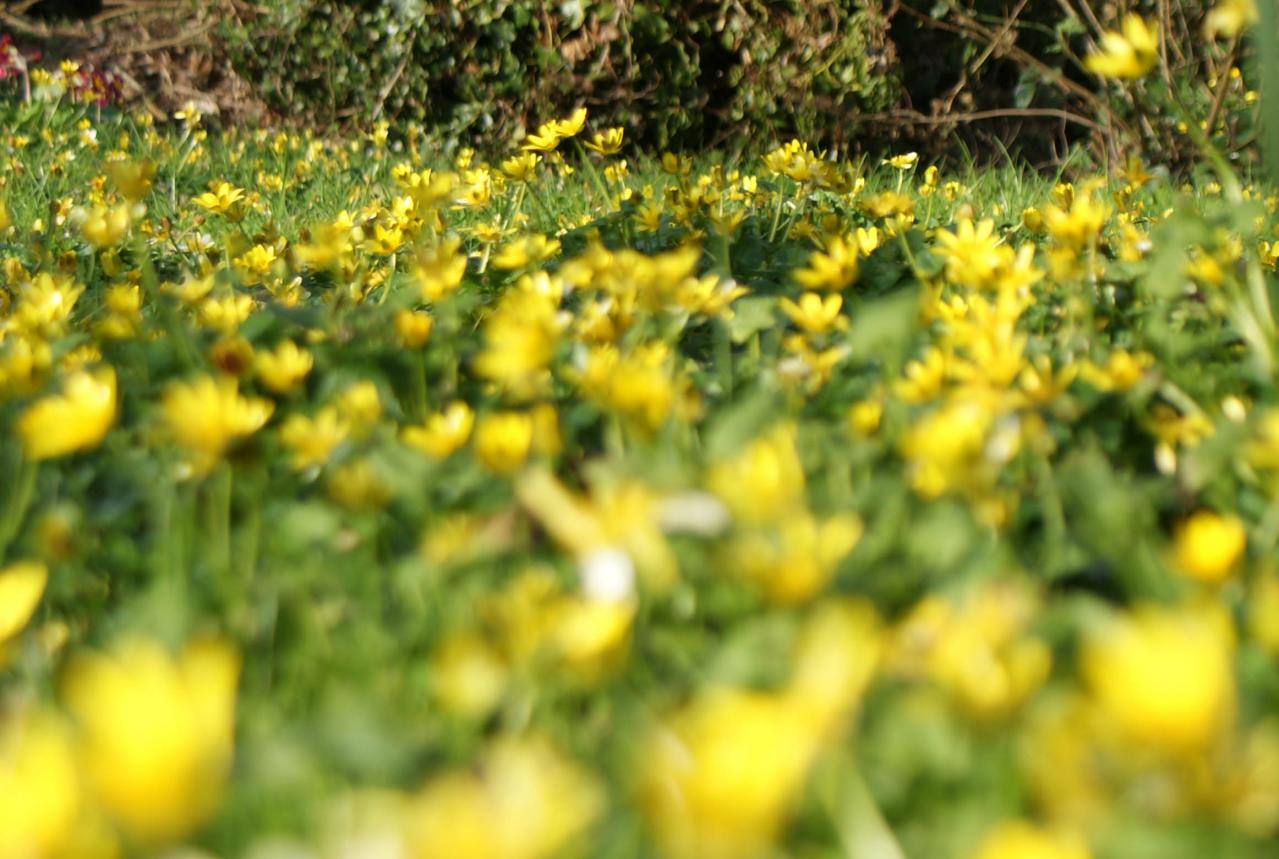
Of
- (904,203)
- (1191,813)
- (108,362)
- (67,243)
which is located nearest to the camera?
(1191,813)

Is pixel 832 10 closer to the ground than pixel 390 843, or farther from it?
closer to the ground

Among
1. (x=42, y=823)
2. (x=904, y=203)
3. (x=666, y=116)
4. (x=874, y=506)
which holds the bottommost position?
(x=666, y=116)

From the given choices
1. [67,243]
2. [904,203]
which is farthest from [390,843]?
[67,243]

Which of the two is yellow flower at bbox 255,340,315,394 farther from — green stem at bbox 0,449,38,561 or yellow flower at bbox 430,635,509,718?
yellow flower at bbox 430,635,509,718

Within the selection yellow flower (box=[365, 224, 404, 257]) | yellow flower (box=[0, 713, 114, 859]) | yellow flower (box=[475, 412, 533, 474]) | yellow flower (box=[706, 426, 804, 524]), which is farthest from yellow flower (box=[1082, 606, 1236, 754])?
yellow flower (box=[365, 224, 404, 257])

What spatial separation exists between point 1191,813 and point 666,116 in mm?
4712

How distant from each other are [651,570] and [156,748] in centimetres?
46

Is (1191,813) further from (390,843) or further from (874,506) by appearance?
(874,506)

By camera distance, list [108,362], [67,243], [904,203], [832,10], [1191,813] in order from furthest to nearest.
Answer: [832,10], [67,243], [904,203], [108,362], [1191,813]

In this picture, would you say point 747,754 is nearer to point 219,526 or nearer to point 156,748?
point 156,748

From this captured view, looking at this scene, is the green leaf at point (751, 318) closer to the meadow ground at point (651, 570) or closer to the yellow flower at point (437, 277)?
the meadow ground at point (651, 570)

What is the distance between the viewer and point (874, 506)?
1.18 meters

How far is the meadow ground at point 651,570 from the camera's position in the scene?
2.02 feet

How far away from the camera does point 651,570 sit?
0.93m
